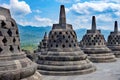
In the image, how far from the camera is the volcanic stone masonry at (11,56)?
11.4 meters

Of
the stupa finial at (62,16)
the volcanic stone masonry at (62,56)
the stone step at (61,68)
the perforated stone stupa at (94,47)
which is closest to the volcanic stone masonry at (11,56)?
the stone step at (61,68)

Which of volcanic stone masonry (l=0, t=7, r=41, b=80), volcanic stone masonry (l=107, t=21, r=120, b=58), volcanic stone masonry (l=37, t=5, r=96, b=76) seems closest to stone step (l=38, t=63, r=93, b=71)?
volcanic stone masonry (l=37, t=5, r=96, b=76)

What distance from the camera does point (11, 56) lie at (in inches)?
468

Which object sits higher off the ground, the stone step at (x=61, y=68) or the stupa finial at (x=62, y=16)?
the stupa finial at (x=62, y=16)

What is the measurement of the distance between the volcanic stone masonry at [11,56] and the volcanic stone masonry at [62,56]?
9.77m

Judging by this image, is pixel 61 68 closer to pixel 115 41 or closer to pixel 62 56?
pixel 62 56

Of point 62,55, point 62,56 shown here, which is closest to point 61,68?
point 62,56

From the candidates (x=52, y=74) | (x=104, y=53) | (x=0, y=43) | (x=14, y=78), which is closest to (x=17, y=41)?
(x=0, y=43)

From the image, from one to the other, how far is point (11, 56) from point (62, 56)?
11268 mm

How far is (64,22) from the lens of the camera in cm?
2391

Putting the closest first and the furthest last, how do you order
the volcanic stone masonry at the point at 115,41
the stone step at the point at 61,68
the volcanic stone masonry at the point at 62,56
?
the stone step at the point at 61,68
the volcanic stone masonry at the point at 62,56
the volcanic stone masonry at the point at 115,41

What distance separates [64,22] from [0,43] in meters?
12.6

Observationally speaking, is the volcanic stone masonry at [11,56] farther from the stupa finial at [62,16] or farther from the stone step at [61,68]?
the stupa finial at [62,16]

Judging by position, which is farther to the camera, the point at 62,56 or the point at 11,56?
the point at 62,56
